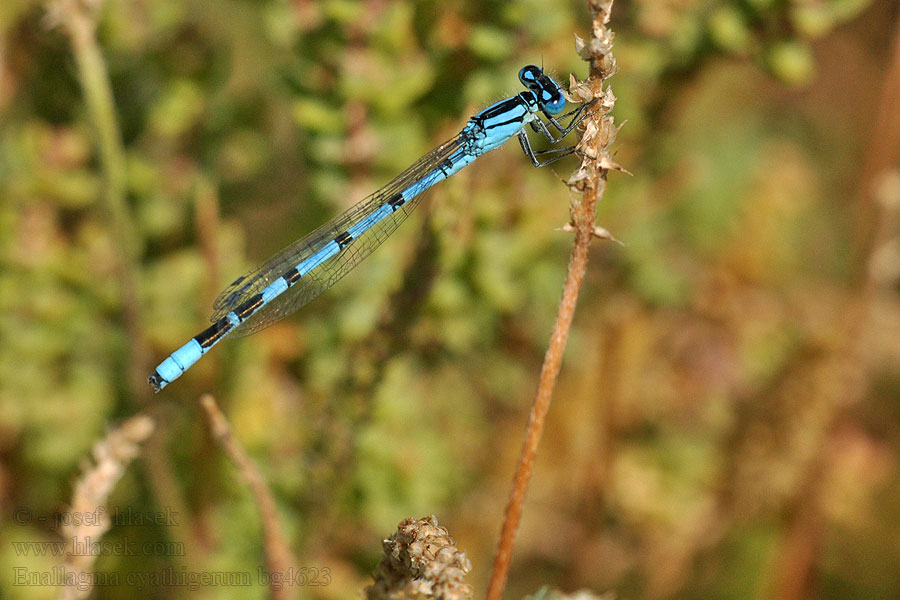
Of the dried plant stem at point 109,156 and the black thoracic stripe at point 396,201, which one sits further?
the black thoracic stripe at point 396,201

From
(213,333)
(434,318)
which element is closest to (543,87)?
(434,318)

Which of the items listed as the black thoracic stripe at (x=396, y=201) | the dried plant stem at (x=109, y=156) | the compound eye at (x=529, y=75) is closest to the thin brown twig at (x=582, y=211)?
the compound eye at (x=529, y=75)

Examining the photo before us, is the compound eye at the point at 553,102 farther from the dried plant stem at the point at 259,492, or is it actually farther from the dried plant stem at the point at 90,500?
the dried plant stem at the point at 90,500

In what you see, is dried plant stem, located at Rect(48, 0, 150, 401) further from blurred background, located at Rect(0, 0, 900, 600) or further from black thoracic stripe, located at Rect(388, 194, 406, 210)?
black thoracic stripe, located at Rect(388, 194, 406, 210)

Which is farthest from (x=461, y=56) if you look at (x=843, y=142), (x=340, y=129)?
(x=843, y=142)

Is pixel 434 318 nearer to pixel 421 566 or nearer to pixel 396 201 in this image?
pixel 396 201

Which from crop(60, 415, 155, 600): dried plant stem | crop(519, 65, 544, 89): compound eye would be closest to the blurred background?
crop(519, 65, 544, 89): compound eye
